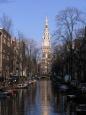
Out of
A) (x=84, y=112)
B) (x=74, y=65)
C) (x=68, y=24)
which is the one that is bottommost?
(x=84, y=112)

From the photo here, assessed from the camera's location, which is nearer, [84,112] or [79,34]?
[84,112]

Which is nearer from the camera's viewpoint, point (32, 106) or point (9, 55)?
point (32, 106)

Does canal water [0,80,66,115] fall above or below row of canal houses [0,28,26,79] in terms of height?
below

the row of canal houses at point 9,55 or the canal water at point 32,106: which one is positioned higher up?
the row of canal houses at point 9,55

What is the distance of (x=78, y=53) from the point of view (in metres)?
102

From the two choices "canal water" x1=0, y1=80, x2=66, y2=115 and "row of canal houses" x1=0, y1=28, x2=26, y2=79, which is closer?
"canal water" x1=0, y1=80, x2=66, y2=115

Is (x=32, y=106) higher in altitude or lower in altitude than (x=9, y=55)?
lower

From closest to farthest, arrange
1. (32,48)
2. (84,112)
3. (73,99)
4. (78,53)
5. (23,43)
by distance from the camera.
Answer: (84,112) < (73,99) < (78,53) < (23,43) < (32,48)

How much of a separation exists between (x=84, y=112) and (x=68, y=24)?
5918 centimetres

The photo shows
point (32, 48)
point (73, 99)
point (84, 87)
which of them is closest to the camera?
point (73, 99)

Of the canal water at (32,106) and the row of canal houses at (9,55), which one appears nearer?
the canal water at (32,106)

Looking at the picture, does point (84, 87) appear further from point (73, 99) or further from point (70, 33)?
point (70, 33)

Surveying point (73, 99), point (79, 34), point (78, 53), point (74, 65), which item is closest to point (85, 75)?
point (74, 65)

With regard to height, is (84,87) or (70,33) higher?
(70,33)
